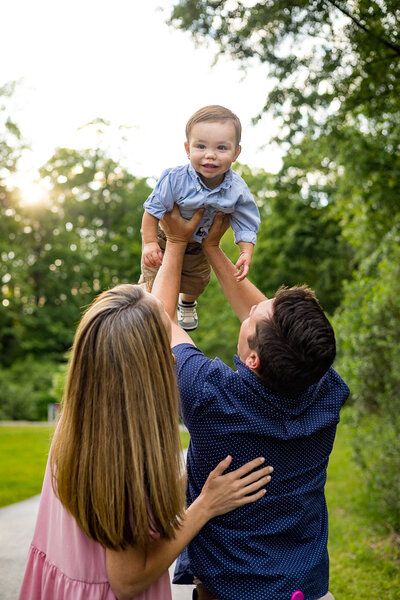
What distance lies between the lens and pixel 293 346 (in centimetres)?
206

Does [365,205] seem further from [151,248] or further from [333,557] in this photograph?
[151,248]

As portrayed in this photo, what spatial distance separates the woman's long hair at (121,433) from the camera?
5.94 feet

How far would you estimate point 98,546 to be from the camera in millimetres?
1973

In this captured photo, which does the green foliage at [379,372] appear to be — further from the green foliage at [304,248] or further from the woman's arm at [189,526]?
the green foliage at [304,248]

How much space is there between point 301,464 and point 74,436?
0.81 meters

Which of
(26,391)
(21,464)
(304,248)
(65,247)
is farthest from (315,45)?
(65,247)

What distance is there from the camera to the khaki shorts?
3.15 meters

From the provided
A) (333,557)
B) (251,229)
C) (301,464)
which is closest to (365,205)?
(333,557)

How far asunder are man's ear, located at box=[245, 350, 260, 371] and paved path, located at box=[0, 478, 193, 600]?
334 centimetres

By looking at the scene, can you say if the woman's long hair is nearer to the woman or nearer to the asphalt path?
the woman

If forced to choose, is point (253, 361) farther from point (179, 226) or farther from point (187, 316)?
point (187, 316)

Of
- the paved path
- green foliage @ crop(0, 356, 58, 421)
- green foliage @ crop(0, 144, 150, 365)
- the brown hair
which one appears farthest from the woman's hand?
green foliage @ crop(0, 144, 150, 365)

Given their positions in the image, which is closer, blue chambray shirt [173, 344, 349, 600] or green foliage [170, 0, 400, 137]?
blue chambray shirt [173, 344, 349, 600]

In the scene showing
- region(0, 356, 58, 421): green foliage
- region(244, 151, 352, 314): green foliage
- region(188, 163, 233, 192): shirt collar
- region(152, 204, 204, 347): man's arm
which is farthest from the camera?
region(0, 356, 58, 421): green foliage
